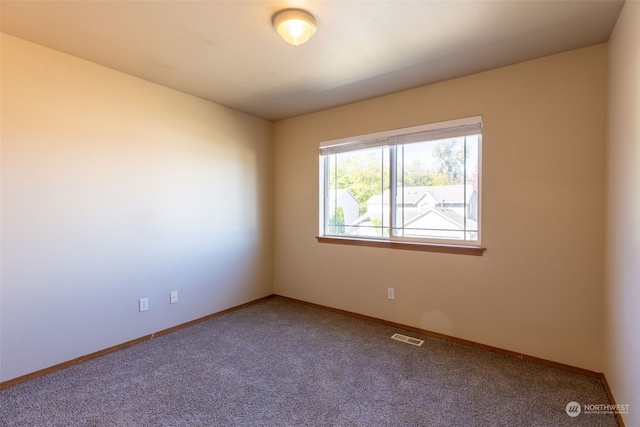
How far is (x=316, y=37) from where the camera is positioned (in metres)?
2.17

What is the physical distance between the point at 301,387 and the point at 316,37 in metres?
2.48

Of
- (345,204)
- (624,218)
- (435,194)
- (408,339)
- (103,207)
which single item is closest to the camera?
(624,218)

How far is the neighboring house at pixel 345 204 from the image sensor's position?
12.0ft

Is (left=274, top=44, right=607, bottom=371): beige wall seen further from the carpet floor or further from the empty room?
the carpet floor

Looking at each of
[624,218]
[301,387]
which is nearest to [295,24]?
[624,218]

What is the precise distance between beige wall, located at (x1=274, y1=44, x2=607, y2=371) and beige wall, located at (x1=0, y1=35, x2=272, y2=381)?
1848 mm

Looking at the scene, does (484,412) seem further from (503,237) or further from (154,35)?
(154,35)

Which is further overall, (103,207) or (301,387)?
(103,207)

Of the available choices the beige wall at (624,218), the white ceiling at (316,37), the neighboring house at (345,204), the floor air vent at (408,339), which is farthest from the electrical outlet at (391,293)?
the white ceiling at (316,37)

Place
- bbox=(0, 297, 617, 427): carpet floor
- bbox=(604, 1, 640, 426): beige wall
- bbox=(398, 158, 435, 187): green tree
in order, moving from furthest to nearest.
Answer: bbox=(398, 158, 435, 187): green tree, bbox=(0, 297, 617, 427): carpet floor, bbox=(604, 1, 640, 426): beige wall

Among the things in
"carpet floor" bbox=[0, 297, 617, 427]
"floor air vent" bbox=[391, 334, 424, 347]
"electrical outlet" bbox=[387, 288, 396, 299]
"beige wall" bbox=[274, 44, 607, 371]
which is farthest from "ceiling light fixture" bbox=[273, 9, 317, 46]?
"floor air vent" bbox=[391, 334, 424, 347]

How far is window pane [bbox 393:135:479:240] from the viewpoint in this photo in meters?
2.83

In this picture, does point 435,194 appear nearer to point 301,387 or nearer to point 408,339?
point 408,339

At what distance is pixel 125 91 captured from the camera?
2.75 metres
